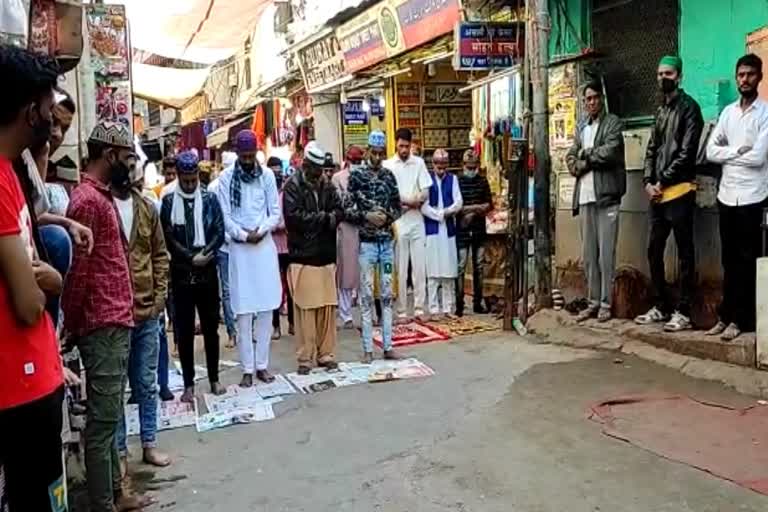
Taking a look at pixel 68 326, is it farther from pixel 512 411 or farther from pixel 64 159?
pixel 512 411

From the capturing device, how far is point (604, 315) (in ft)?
26.1

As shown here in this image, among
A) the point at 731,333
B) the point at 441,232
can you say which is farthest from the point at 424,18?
the point at 731,333

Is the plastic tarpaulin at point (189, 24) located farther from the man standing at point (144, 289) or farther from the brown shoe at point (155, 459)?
the brown shoe at point (155, 459)

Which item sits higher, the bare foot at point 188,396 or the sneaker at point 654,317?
the sneaker at point 654,317

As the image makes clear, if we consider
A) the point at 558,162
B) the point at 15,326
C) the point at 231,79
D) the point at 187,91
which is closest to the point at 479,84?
the point at 558,162

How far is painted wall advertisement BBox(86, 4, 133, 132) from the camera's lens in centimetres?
698

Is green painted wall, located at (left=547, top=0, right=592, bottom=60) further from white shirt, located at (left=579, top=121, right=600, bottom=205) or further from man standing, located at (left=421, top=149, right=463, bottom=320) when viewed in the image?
man standing, located at (left=421, top=149, right=463, bottom=320)

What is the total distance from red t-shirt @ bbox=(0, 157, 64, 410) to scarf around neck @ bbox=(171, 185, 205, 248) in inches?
152

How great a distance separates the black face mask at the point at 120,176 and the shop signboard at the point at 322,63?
10.5m

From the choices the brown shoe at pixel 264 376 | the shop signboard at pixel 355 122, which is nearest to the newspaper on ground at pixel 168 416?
the brown shoe at pixel 264 376

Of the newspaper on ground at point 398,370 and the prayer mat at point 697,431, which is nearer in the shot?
the prayer mat at point 697,431

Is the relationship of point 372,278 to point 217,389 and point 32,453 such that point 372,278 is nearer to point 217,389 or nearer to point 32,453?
point 217,389

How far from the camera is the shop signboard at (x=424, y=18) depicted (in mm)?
10641

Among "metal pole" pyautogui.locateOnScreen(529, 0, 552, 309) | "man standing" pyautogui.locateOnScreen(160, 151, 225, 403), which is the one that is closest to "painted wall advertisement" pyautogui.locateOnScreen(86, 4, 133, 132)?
"man standing" pyautogui.locateOnScreen(160, 151, 225, 403)
